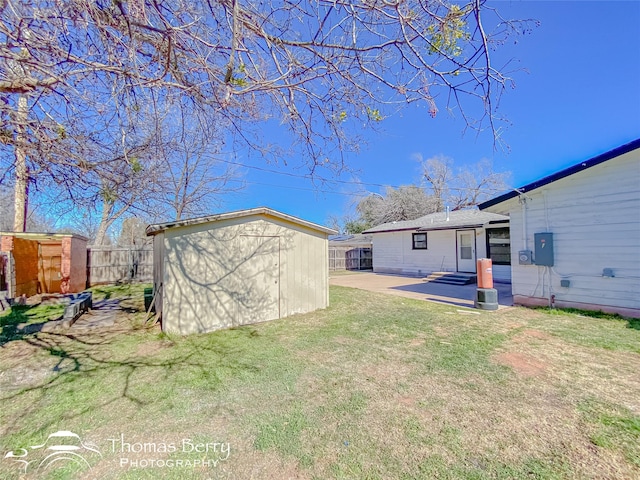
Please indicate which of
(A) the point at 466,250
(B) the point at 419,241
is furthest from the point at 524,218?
(B) the point at 419,241

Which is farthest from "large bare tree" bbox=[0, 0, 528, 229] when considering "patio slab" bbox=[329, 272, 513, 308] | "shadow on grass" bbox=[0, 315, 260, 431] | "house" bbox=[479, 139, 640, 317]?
"patio slab" bbox=[329, 272, 513, 308]

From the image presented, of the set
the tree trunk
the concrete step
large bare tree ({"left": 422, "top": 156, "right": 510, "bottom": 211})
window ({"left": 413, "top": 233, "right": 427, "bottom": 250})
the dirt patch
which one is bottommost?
the dirt patch

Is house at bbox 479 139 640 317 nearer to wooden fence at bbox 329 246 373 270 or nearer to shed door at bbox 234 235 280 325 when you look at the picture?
shed door at bbox 234 235 280 325

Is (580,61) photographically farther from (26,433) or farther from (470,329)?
(26,433)

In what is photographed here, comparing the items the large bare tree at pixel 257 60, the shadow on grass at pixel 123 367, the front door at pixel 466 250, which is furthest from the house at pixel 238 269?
the front door at pixel 466 250

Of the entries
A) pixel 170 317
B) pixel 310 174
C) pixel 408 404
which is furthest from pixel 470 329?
pixel 170 317

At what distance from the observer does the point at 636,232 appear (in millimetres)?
5859

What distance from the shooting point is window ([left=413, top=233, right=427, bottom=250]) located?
15.1 metres

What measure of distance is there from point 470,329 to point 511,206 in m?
4.19

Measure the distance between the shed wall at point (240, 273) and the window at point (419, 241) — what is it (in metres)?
8.95

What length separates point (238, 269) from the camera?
21.1 feet

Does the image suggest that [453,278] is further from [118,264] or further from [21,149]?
[118,264]

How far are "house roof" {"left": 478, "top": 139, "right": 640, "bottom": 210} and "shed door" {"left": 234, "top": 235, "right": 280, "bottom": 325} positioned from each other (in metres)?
6.02

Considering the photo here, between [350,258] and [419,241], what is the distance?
5590 millimetres
